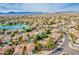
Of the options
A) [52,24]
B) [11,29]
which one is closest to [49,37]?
[52,24]

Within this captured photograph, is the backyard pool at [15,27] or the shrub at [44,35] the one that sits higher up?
the backyard pool at [15,27]

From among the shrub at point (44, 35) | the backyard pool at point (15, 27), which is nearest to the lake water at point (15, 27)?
the backyard pool at point (15, 27)

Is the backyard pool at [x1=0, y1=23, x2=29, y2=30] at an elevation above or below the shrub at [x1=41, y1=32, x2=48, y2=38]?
above

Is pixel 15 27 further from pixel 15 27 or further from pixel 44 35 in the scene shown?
pixel 44 35

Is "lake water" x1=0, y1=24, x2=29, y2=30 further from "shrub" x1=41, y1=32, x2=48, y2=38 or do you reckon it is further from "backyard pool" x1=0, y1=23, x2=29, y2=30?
"shrub" x1=41, y1=32, x2=48, y2=38

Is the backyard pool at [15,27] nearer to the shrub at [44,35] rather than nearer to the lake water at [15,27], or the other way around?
the lake water at [15,27]

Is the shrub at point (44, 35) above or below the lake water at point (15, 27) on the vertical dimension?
below

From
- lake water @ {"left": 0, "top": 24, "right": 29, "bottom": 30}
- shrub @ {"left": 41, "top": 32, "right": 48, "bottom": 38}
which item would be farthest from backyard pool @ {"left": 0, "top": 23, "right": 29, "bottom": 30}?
shrub @ {"left": 41, "top": 32, "right": 48, "bottom": 38}

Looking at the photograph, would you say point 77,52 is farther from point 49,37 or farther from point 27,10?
point 27,10

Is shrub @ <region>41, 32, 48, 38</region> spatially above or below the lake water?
below

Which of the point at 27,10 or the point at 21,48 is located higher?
the point at 27,10

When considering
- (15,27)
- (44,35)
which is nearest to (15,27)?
(15,27)
